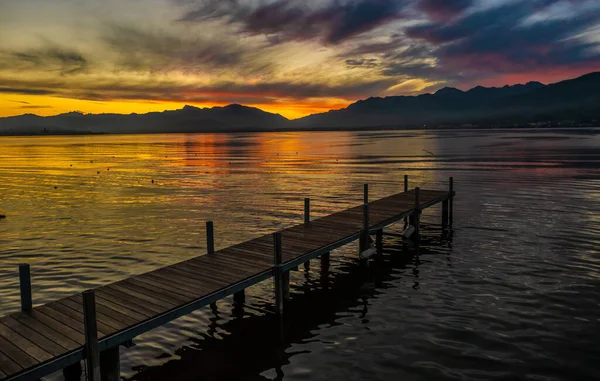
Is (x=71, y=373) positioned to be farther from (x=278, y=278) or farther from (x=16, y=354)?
(x=278, y=278)

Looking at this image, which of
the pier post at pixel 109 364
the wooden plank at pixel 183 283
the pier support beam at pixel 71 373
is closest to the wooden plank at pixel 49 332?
the pier post at pixel 109 364

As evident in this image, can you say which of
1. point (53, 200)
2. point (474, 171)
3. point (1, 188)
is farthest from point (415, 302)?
point (1, 188)

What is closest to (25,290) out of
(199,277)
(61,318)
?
(61,318)

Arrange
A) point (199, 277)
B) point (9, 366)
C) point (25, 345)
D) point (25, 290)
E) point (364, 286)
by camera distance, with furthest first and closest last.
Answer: point (364, 286) → point (199, 277) → point (25, 290) → point (25, 345) → point (9, 366)

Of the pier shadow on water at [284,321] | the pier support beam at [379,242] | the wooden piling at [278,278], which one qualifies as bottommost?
the pier shadow on water at [284,321]

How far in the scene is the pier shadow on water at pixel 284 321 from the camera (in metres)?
11.0

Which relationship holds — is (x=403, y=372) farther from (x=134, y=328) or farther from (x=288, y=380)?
(x=134, y=328)

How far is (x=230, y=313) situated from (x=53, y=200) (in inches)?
1136

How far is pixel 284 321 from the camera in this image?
13.7 m

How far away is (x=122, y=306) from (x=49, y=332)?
67.6 inches

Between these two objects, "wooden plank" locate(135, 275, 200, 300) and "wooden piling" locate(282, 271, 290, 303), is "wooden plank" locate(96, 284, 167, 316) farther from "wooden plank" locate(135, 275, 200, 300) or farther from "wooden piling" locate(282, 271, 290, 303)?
"wooden piling" locate(282, 271, 290, 303)

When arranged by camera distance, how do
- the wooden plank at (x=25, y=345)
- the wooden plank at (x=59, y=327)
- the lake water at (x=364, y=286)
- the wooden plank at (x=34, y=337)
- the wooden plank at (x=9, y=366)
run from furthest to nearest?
the lake water at (x=364, y=286) → the wooden plank at (x=59, y=327) → the wooden plank at (x=34, y=337) → the wooden plank at (x=25, y=345) → the wooden plank at (x=9, y=366)

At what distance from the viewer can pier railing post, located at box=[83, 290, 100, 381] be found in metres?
8.57

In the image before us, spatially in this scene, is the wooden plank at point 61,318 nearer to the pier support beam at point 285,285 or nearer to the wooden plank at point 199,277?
the wooden plank at point 199,277
